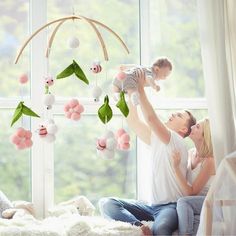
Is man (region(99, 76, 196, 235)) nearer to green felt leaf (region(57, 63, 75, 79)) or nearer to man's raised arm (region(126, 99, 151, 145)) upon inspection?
man's raised arm (region(126, 99, 151, 145))

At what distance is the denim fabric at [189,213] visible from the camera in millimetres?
2824

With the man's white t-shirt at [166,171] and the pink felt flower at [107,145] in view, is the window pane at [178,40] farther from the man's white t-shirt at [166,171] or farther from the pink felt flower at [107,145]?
the pink felt flower at [107,145]

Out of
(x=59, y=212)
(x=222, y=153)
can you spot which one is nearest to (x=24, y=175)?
(x=59, y=212)

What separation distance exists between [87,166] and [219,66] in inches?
38.4

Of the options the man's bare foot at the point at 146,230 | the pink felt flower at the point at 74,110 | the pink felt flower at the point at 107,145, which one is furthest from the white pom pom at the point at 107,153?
the man's bare foot at the point at 146,230

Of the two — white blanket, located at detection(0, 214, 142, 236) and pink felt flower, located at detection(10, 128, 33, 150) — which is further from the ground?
pink felt flower, located at detection(10, 128, 33, 150)

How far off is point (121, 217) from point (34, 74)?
3.12ft

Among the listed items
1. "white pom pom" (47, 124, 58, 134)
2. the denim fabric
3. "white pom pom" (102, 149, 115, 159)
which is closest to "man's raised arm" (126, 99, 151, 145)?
the denim fabric

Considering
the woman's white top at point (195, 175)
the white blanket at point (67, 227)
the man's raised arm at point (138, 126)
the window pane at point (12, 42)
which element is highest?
the window pane at point (12, 42)

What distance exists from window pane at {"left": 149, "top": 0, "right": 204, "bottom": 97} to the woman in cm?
35

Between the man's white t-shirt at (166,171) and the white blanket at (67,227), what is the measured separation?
1.14 feet

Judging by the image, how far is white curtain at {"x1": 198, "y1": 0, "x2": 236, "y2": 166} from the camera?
2.87m

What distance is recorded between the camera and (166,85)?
3.38 meters

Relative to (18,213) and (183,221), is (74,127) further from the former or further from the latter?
(183,221)
